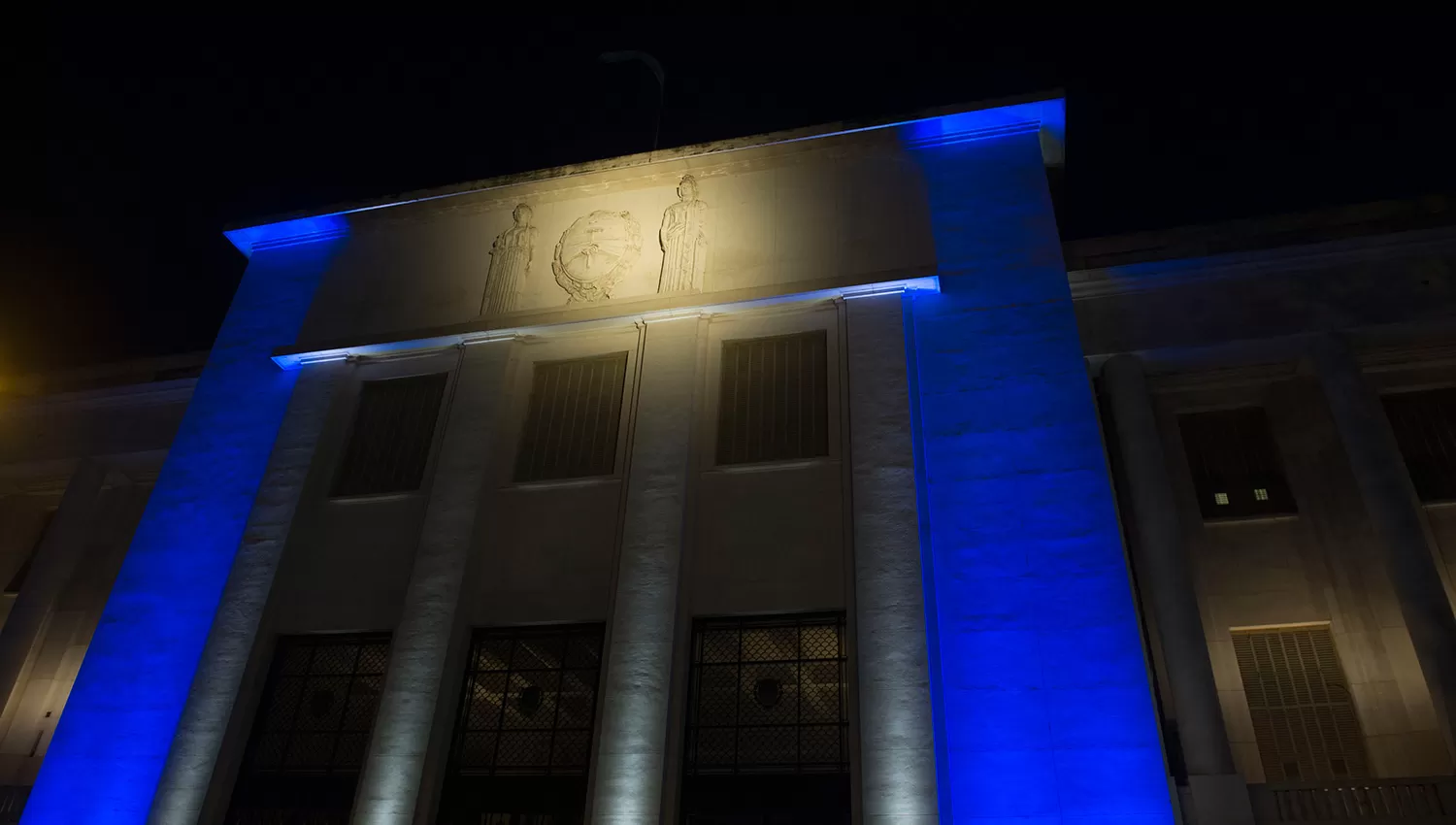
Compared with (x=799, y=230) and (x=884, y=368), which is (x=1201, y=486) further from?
(x=799, y=230)

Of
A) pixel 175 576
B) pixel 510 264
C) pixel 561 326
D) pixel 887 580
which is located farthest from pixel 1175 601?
pixel 175 576

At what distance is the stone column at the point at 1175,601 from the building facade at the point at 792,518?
71 millimetres

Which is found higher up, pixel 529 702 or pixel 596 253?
pixel 596 253

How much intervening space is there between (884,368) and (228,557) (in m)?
10.5

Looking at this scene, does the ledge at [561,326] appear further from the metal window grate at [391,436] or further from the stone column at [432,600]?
the metal window grate at [391,436]

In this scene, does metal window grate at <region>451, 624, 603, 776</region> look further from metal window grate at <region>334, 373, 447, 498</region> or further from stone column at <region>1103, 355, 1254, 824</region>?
stone column at <region>1103, 355, 1254, 824</region>

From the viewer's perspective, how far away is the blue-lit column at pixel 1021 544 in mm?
10039

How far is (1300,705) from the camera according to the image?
47.5 feet

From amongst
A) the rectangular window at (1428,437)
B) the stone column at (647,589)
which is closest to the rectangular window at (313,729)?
the stone column at (647,589)

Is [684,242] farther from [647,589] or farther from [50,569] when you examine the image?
[50,569]

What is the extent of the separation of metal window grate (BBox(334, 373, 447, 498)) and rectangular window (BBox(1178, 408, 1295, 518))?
13.6 m

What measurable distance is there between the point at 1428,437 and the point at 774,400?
1169 centimetres

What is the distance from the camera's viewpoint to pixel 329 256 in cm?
1778

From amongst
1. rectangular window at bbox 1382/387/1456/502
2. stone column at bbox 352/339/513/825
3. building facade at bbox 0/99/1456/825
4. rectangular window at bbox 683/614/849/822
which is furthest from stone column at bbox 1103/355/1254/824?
stone column at bbox 352/339/513/825
